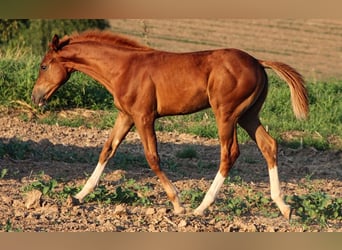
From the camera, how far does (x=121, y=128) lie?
7.50 metres

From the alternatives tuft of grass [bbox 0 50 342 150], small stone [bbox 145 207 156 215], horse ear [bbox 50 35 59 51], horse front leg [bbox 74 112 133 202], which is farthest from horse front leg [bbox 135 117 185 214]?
tuft of grass [bbox 0 50 342 150]

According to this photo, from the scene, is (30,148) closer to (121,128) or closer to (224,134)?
(121,128)

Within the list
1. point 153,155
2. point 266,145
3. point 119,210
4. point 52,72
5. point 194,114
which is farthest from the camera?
point 194,114

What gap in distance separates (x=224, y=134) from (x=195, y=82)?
0.51 m

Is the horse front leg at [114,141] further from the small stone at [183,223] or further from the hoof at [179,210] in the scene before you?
the small stone at [183,223]

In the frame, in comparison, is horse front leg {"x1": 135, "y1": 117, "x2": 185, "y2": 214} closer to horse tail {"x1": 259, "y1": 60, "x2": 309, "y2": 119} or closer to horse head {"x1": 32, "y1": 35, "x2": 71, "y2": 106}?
horse head {"x1": 32, "y1": 35, "x2": 71, "y2": 106}

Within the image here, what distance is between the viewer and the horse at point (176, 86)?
6957 mm

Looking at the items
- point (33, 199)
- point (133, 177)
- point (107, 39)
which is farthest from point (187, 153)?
point (33, 199)

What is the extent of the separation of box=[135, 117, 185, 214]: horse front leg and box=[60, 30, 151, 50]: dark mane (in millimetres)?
732

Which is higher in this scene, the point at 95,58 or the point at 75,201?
the point at 95,58

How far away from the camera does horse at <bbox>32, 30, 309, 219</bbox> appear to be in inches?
274

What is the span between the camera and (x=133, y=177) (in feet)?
27.2

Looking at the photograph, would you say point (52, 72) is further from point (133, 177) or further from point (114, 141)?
point (133, 177)

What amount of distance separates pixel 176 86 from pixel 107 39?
2.77 feet
